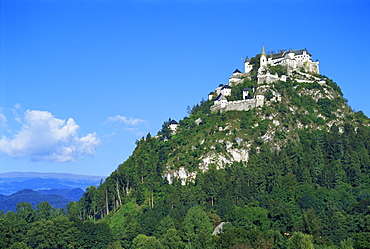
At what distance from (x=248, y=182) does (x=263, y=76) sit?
4107cm

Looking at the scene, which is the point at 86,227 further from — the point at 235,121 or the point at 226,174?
the point at 235,121

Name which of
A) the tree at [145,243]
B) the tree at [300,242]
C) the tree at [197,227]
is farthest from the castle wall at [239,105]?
the tree at [300,242]

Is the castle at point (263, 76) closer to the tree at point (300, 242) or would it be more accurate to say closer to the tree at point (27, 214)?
the tree at point (27, 214)

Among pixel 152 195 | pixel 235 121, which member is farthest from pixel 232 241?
pixel 235 121

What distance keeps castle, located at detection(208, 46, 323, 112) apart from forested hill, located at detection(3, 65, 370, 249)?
6.51 ft

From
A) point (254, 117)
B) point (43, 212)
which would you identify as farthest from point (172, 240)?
point (254, 117)

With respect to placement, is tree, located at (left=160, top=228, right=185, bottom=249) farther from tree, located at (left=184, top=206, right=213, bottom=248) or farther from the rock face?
the rock face

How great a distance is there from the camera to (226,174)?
112m

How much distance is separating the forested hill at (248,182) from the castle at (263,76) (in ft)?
6.51

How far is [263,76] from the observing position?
454 feet

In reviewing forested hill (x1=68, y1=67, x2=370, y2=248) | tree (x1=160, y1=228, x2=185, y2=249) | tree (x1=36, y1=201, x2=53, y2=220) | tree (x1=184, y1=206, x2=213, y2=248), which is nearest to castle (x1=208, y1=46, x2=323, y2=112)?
forested hill (x1=68, y1=67, x2=370, y2=248)

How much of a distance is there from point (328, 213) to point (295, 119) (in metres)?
45.8

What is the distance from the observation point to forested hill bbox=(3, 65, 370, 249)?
263 feet

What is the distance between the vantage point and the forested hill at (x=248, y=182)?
263ft
